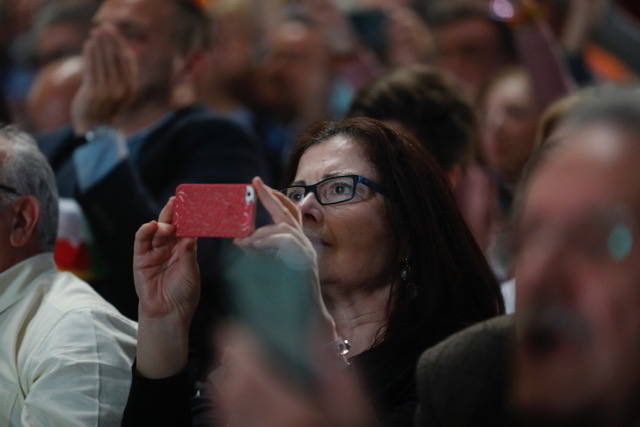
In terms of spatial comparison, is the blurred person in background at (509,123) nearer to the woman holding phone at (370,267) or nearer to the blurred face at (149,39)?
the blurred face at (149,39)

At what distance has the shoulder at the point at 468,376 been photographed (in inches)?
43.5

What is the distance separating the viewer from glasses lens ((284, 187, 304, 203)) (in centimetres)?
168

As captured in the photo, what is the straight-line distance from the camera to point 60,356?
5.43 feet

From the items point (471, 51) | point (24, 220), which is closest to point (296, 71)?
point (471, 51)

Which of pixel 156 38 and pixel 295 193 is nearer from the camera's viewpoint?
pixel 295 193

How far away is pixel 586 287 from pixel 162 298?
0.87m

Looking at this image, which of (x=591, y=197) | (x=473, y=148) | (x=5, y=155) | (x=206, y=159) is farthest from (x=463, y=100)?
(x=591, y=197)

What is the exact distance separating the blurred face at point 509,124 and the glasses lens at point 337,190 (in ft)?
3.93

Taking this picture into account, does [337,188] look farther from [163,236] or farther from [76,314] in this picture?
[76,314]

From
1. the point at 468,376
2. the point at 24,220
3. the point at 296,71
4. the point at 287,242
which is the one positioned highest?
the point at 287,242

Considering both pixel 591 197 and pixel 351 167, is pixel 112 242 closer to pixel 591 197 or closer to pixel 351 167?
pixel 351 167

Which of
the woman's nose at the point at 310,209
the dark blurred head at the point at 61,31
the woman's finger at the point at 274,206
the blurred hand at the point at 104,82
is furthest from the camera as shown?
the dark blurred head at the point at 61,31

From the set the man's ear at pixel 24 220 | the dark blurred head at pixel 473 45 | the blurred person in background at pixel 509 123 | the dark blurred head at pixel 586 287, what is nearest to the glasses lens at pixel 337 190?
the man's ear at pixel 24 220

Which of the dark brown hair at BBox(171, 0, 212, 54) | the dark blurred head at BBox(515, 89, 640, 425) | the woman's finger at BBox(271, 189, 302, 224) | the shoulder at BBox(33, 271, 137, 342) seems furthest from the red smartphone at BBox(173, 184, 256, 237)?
the dark brown hair at BBox(171, 0, 212, 54)
